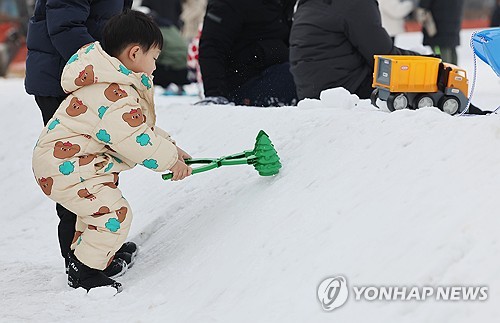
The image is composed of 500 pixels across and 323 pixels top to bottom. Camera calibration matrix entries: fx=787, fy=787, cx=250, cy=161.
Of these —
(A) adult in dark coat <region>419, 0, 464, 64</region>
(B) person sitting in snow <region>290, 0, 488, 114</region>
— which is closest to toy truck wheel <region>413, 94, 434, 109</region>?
(B) person sitting in snow <region>290, 0, 488, 114</region>

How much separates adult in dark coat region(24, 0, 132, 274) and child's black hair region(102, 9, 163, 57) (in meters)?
0.24

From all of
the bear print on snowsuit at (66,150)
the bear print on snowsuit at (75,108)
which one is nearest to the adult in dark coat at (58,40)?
the bear print on snowsuit at (75,108)

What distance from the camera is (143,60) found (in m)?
3.38

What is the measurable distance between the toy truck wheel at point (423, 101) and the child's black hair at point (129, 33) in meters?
1.44

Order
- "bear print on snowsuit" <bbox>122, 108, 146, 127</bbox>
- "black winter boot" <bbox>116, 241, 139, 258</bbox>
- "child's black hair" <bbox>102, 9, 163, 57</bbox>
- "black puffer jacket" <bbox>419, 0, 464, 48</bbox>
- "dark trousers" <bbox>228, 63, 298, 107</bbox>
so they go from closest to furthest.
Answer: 1. "bear print on snowsuit" <bbox>122, 108, 146, 127</bbox>
2. "child's black hair" <bbox>102, 9, 163, 57</bbox>
3. "black winter boot" <bbox>116, 241, 139, 258</bbox>
4. "dark trousers" <bbox>228, 63, 298, 107</bbox>
5. "black puffer jacket" <bbox>419, 0, 464, 48</bbox>

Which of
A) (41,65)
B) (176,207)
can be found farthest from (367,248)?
(41,65)

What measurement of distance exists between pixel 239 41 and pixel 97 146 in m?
2.59

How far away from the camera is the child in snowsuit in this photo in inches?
128

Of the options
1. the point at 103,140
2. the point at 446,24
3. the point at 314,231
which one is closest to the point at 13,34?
the point at 446,24

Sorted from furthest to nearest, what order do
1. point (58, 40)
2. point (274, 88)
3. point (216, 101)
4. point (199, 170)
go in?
1. point (216, 101)
2. point (274, 88)
3. point (58, 40)
4. point (199, 170)

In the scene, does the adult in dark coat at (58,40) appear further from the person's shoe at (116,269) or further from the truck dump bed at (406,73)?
the truck dump bed at (406,73)

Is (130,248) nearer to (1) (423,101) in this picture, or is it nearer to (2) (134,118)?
(2) (134,118)

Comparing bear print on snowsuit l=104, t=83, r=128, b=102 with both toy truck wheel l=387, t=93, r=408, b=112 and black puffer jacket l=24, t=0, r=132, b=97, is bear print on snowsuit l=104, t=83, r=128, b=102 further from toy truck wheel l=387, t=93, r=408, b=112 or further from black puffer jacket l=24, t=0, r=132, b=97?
toy truck wheel l=387, t=93, r=408, b=112

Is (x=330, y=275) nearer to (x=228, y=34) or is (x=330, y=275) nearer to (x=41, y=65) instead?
(x=41, y=65)
